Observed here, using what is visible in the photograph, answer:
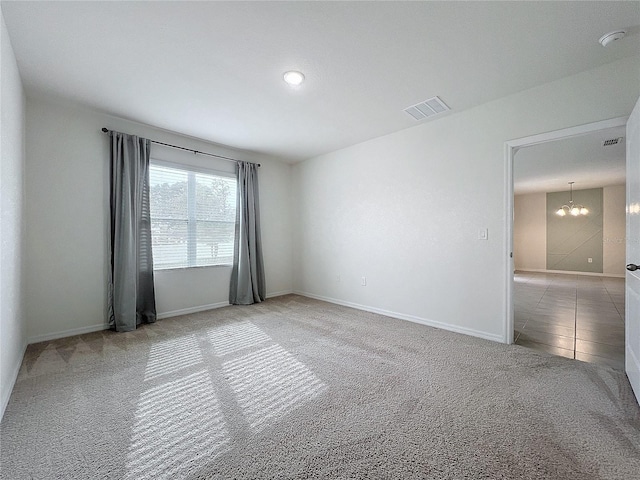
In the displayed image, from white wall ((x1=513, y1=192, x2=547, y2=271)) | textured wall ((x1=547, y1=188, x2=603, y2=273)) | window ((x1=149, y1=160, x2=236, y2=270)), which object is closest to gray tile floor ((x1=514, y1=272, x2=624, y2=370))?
textured wall ((x1=547, y1=188, x2=603, y2=273))

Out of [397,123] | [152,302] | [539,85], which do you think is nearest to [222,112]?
[397,123]

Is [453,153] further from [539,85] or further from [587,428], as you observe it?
[587,428]

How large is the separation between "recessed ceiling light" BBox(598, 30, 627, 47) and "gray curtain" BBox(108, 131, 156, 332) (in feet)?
15.2

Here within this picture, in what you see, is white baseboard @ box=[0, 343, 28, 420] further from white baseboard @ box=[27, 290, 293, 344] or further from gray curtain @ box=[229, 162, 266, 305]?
gray curtain @ box=[229, 162, 266, 305]

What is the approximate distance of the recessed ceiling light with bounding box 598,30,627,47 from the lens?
197cm

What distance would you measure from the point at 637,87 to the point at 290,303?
4.57 metres

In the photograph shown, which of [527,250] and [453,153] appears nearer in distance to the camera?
[453,153]

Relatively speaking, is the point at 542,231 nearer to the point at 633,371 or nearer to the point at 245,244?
the point at 633,371

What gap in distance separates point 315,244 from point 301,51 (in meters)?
3.34

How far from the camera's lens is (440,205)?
136 inches

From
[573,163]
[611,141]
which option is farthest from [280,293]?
[573,163]

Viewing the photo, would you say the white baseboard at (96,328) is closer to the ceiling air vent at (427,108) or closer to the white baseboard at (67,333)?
the white baseboard at (67,333)

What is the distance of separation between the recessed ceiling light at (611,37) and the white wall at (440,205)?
448mm

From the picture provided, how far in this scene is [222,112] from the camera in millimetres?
3236
